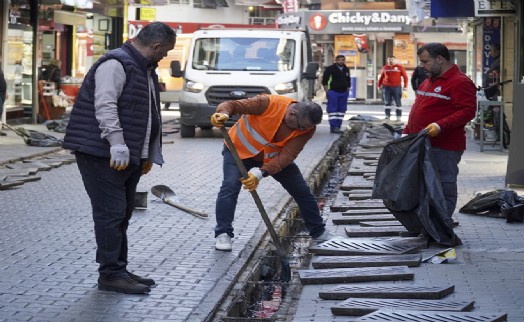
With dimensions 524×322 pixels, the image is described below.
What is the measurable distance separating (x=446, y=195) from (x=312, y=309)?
9.87 feet

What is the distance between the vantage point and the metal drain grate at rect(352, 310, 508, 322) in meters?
6.62

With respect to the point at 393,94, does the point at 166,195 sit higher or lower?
lower

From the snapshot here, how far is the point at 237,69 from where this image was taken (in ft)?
80.5

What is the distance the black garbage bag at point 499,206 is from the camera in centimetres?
1132

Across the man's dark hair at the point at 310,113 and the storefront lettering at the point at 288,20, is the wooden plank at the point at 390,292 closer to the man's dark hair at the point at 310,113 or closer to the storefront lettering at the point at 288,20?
the man's dark hair at the point at 310,113

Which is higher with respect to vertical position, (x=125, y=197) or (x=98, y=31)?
(x=98, y=31)

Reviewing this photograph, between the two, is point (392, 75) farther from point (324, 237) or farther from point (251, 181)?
point (251, 181)

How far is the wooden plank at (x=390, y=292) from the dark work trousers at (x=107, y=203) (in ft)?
4.43

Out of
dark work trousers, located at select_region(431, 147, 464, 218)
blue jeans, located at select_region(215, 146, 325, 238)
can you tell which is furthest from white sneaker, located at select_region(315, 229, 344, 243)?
dark work trousers, located at select_region(431, 147, 464, 218)

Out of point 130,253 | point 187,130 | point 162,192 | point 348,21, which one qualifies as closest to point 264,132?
point 130,253

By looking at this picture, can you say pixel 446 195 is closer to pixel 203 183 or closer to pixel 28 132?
pixel 203 183

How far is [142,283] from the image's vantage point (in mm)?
8062

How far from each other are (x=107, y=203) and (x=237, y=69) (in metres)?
16.9

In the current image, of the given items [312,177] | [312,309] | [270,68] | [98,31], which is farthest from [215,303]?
[98,31]
